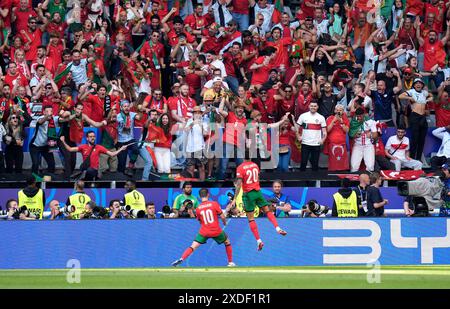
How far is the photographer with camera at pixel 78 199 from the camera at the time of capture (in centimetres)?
2523

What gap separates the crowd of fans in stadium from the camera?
27594mm

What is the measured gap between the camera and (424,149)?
93.4 ft

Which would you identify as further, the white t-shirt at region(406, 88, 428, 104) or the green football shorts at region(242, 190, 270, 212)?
the white t-shirt at region(406, 88, 428, 104)

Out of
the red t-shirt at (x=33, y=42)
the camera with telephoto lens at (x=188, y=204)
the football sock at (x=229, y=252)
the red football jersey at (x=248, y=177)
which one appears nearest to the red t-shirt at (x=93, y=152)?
the camera with telephoto lens at (x=188, y=204)

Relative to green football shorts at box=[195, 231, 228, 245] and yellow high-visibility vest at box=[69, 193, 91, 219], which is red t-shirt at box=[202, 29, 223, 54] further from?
green football shorts at box=[195, 231, 228, 245]

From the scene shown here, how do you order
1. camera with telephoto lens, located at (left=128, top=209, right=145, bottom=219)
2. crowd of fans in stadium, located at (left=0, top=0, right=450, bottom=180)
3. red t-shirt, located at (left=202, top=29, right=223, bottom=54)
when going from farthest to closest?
1. red t-shirt, located at (left=202, top=29, right=223, bottom=54)
2. crowd of fans in stadium, located at (left=0, top=0, right=450, bottom=180)
3. camera with telephoto lens, located at (left=128, top=209, right=145, bottom=219)

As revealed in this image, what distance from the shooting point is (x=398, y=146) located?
2788 centimetres

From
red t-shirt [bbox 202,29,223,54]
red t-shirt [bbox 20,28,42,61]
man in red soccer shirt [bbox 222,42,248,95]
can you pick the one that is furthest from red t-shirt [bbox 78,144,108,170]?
red t-shirt [bbox 202,29,223,54]

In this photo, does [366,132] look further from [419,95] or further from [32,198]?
[32,198]

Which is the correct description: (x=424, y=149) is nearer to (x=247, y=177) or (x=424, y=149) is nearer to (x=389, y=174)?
(x=389, y=174)

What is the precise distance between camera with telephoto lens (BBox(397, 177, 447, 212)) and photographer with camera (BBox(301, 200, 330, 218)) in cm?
142

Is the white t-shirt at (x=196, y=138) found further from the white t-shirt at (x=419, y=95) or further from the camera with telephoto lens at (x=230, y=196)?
the white t-shirt at (x=419, y=95)

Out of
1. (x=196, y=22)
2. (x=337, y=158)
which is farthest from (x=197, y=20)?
(x=337, y=158)

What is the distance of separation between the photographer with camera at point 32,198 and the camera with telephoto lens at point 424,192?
263 inches
